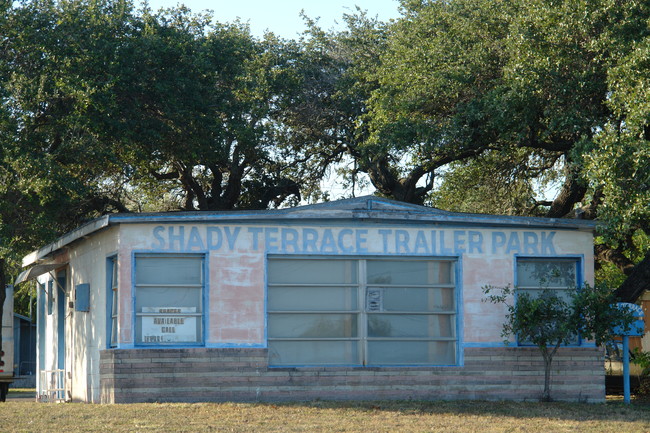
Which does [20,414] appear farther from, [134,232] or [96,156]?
[96,156]

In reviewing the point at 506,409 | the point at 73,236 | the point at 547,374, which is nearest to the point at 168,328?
the point at 73,236

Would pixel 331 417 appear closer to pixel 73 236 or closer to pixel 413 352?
pixel 413 352

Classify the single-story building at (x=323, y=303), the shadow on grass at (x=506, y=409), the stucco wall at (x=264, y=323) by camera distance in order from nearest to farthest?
1. the shadow on grass at (x=506, y=409)
2. the stucco wall at (x=264, y=323)
3. the single-story building at (x=323, y=303)

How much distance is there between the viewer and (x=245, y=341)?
15.3m

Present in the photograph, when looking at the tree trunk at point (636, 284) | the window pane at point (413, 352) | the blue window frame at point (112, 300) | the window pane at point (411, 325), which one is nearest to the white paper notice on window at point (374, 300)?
the window pane at point (411, 325)

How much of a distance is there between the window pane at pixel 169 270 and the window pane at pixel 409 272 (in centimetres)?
295

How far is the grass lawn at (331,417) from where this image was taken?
12.3 m

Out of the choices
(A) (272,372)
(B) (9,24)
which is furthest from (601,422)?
(B) (9,24)

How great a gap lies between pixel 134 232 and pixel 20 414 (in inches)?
130

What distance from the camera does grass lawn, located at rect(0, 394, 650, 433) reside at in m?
12.3

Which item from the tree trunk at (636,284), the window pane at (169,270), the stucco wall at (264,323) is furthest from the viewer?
the tree trunk at (636,284)

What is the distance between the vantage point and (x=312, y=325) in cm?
1580

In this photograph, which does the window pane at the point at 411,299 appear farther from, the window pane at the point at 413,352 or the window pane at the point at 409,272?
the window pane at the point at 413,352

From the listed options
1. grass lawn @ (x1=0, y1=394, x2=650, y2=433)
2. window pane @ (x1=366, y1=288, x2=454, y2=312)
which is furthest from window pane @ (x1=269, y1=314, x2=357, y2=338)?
grass lawn @ (x1=0, y1=394, x2=650, y2=433)
